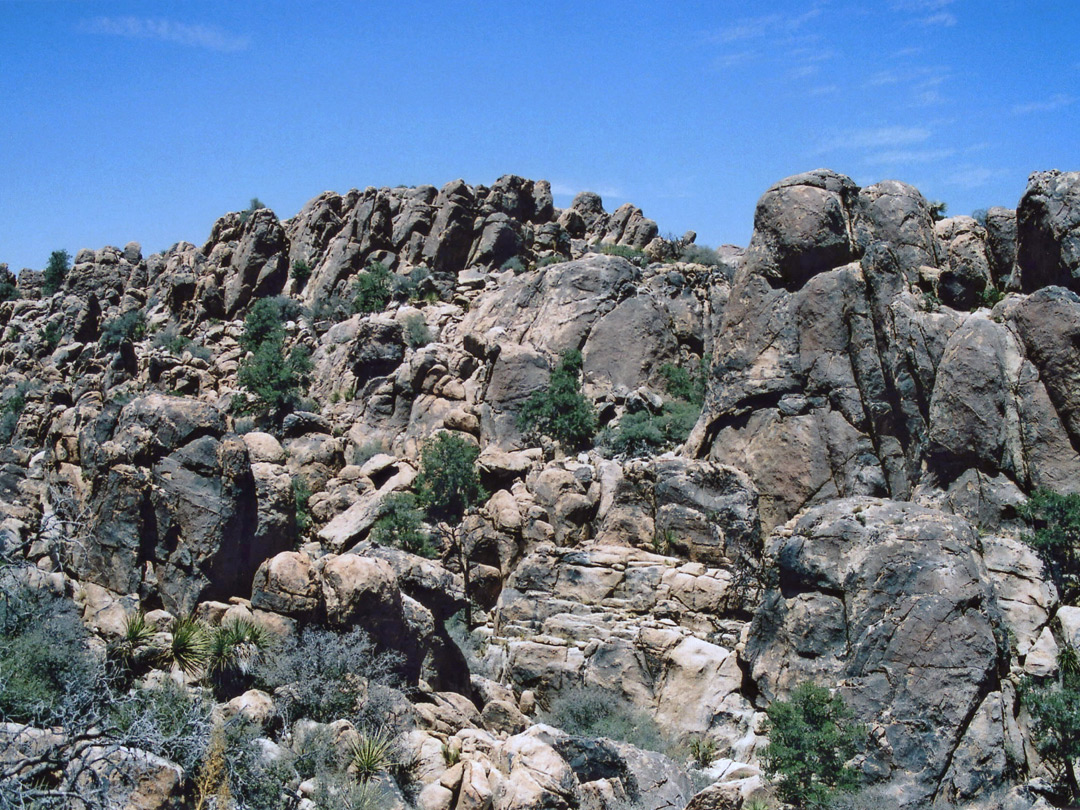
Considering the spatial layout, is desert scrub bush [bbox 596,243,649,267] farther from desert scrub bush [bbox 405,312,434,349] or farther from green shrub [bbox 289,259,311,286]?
green shrub [bbox 289,259,311,286]

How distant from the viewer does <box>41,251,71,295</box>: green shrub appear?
73.6 m

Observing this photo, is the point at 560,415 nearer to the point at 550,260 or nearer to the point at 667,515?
the point at 667,515

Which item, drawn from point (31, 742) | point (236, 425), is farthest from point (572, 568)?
point (236, 425)

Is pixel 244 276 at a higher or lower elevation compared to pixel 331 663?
higher

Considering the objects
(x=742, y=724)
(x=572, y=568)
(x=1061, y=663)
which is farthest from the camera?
(x=572, y=568)

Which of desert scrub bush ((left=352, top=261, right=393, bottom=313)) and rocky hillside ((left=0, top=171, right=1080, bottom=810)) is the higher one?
desert scrub bush ((left=352, top=261, right=393, bottom=313))

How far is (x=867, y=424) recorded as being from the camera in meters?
28.8

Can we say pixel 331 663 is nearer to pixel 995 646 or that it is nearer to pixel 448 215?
pixel 995 646

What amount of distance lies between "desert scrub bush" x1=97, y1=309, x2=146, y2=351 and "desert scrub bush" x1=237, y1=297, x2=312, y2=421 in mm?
7115

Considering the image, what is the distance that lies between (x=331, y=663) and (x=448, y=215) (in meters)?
43.9

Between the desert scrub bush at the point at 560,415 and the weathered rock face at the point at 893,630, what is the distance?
14.4 meters

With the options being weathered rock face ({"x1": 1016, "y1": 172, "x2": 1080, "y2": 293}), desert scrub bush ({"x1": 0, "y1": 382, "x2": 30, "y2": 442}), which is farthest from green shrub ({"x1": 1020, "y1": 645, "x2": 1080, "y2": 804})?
desert scrub bush ({"x1": 0, "y1": 382, "x2": 30, "y2": 442})

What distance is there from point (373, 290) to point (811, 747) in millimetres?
41069

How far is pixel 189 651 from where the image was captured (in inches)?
729
